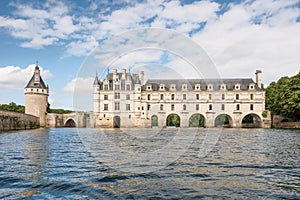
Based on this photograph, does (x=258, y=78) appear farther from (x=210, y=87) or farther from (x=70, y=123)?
(x=70, y=123)

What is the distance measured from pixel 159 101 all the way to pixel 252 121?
66.4 feet

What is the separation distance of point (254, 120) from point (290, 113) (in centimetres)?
996

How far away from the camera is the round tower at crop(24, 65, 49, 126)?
53.2 meters

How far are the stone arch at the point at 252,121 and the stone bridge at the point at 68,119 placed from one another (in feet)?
109

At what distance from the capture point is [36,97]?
5356cm

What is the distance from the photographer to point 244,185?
6.56 metres

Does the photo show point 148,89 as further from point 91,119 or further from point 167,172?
point 167,172

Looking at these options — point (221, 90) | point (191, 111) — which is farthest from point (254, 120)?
point (191, 111)

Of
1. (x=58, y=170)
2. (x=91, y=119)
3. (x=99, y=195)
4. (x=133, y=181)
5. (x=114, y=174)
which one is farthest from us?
(x=91, y=119)

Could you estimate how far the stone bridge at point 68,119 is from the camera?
56250mm

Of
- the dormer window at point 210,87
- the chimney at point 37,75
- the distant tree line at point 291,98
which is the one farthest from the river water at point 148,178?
the chimney at point 37,75

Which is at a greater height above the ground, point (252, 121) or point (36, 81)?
point (36, 81)

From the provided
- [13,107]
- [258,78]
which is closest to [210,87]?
[258,78]

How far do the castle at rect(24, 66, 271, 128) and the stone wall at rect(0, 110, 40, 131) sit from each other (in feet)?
27.9
